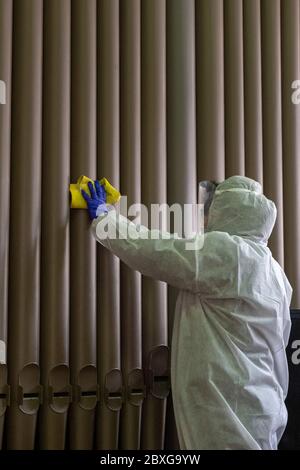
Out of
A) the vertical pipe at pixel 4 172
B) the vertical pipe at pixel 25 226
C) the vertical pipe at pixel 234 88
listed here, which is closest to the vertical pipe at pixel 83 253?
the vertical pipe at pixel 25 226

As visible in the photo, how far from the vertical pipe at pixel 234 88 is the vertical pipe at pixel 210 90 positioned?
1.7 inches

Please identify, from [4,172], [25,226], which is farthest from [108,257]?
[4,172]

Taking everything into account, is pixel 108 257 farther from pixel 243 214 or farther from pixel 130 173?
pixel 243 214

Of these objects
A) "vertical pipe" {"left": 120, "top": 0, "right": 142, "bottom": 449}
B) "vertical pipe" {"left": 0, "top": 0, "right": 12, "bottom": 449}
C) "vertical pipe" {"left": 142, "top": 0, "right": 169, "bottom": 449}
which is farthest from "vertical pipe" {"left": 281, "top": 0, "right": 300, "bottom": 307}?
"vertical pipe" {"left": 0, "top": 0, "right": 12, "bottom": 449}

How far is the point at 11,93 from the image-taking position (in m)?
2.52

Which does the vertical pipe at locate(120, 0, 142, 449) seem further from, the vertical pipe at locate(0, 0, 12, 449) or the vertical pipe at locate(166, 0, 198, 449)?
the vertical pipe at locate(0, 0, 12, 449)

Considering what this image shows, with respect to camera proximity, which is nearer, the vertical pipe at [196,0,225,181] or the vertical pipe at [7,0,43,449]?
the vertical pipe at [7,0,43,449]

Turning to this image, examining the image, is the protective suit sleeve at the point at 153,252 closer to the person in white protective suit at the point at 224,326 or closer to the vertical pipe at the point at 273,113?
the person in white protective suit at the point at 224,326

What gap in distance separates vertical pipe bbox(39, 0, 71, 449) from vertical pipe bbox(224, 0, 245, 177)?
701 mm

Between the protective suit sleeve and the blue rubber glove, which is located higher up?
the blue rubber glove

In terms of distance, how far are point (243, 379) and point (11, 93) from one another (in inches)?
48.1

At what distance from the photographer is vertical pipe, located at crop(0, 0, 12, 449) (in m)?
2.38

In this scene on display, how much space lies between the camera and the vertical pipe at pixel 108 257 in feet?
8.29
